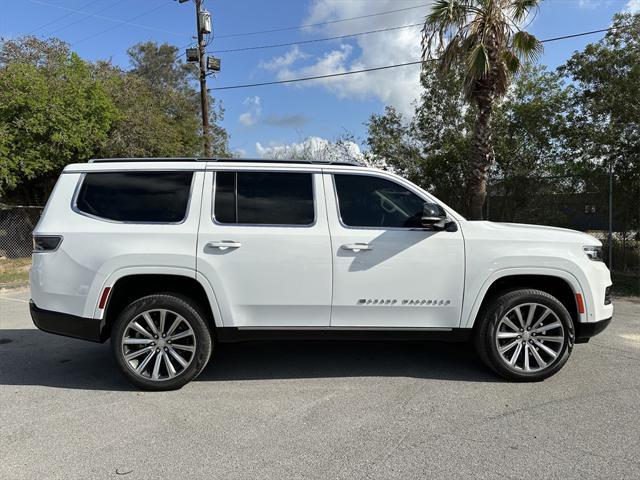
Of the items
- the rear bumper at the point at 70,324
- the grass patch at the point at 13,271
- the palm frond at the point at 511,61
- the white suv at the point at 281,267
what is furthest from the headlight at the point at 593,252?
the grass patch at the point at 13,271

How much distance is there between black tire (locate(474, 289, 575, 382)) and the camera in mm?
4320

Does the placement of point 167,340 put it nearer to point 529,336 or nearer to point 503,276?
point 503,276

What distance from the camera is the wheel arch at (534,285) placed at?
430 centimetres

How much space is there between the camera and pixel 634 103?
10.2 metres

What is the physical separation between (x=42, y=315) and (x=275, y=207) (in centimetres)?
225

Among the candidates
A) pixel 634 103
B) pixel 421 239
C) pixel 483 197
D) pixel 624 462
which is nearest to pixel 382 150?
pixel 483 197

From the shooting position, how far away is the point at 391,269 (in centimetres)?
424

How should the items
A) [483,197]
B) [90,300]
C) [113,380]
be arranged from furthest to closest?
[483,197] < [113,380] < [90,300]

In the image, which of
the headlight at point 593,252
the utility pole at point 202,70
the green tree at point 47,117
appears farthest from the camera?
the utility pole at point 202,70

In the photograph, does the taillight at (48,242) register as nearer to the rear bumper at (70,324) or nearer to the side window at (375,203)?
the rear bumper at (70,324)

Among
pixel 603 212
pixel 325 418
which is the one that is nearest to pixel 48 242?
pixel 325 418

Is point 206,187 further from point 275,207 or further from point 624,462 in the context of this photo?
point 624,462

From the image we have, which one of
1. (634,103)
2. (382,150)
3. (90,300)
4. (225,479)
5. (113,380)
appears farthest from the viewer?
(382,150)

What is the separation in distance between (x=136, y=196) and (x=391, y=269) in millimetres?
2354
